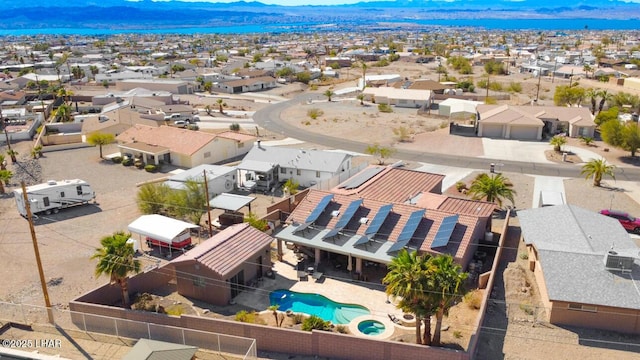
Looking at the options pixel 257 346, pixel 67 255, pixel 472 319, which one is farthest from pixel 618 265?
pixel 67 255

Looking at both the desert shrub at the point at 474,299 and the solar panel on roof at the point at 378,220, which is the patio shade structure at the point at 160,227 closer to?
the solar panel on roof at the point at 378,220

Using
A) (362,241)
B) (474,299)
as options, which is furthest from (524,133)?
(474,299)

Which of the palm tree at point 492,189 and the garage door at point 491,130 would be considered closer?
the palm tree at point 492,189

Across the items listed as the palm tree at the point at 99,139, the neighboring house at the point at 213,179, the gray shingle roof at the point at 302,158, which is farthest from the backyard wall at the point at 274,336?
the palm tree at the point at 99,139

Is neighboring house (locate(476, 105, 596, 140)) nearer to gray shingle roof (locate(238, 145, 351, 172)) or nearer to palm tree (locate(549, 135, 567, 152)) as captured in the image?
palm tree (locate(549, 135, 567, 152))

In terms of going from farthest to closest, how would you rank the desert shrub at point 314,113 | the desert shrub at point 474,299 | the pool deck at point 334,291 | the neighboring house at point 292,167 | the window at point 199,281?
the desert shrub at point 314,113 < the neighboring house at point 292,167 < the window at point 199,281 < the pool deck at point 334,291 < the desert shrub at point 474,299

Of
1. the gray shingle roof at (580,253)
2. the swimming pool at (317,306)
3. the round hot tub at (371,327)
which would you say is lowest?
the swimming pool at (317,306)

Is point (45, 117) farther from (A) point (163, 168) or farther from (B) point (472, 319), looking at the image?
(B) point (472, 319)

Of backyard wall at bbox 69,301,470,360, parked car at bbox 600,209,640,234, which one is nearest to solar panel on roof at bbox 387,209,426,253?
backyard wall at bbox 69,301,470,360
